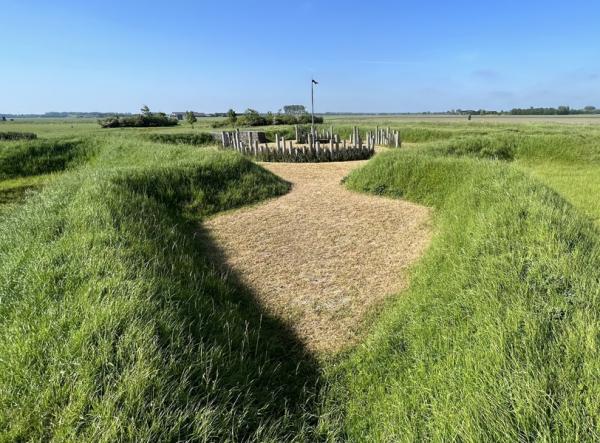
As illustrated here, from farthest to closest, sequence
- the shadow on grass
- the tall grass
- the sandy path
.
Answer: the tall grass, the sandy path, the shadow on grass

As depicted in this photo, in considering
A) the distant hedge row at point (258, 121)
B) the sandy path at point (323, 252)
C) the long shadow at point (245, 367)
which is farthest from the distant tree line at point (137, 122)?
the long shadow at point (245, 367)

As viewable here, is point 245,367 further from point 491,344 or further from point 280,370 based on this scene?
point 491,344

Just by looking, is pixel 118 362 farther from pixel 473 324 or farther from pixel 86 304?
pixel 473 324

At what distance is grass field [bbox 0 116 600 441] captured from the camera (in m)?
2.03

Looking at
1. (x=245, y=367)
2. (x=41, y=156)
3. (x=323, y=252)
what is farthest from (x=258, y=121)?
(x=245, y=367)

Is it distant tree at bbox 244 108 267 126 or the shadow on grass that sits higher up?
distant tree at bbox 244 108 267 126

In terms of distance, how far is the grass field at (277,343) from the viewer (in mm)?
2033

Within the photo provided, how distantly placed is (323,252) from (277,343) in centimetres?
218

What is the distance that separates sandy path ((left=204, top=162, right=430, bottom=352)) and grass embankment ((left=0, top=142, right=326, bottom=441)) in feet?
1.31

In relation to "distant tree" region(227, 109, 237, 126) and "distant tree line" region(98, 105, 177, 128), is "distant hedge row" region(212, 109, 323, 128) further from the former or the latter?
"distant tree line" region(98, 105, 177, 128)

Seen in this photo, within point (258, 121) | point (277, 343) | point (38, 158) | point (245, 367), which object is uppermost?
point (258, 121)

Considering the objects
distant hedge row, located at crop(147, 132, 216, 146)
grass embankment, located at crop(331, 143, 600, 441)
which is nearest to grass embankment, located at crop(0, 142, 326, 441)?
grass embankment, located at crop(331, 143, 600, 441)

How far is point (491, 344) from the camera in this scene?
2.56 metres

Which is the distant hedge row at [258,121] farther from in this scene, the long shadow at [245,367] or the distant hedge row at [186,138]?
the long shadow at [245,367]
